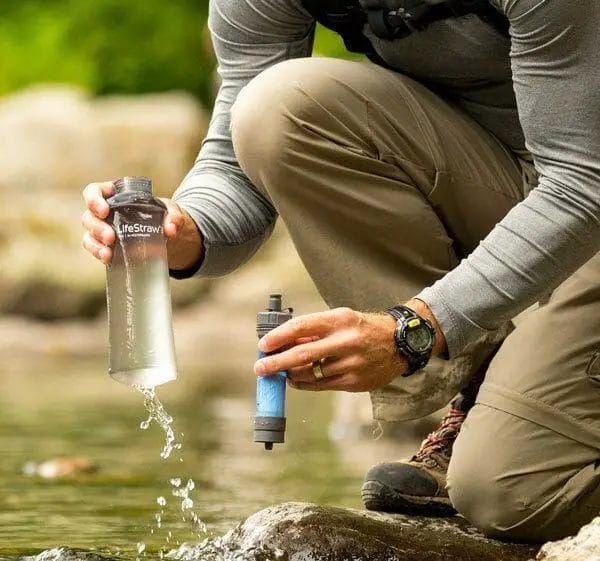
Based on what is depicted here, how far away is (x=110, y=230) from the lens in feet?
8.68

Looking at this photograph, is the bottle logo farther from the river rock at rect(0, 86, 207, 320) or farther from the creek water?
the river rock at rect(0, 86, 207, 320)

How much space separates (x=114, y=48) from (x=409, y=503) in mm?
14645

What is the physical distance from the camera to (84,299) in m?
12.1

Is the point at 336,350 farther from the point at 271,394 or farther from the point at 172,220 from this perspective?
the point at 172,220

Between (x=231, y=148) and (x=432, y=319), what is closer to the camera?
(x=432, y=319)

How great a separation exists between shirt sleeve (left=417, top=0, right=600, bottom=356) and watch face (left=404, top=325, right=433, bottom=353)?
0.16 feet

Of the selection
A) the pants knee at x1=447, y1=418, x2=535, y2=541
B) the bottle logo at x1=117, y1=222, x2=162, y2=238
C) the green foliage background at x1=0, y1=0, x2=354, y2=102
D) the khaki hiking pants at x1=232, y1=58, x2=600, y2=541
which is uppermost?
the bottle logo at x1=117, y1=222, x2=162, y2=238

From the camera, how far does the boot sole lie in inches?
123

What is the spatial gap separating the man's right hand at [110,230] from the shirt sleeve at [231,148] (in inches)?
1.4

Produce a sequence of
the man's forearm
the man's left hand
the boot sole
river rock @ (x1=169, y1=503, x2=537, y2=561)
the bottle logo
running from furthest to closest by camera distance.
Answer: the boot sole
the man's forearm
river rock @ (x1=169, y1=503, x2=537, y2=561)
the bottle logo
the man's left hand

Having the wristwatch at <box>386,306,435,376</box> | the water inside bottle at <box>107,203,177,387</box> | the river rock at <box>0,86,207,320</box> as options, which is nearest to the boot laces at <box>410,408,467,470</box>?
the wristwatch at <box>386,306,435,376</box>

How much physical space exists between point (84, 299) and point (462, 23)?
Answer: 9.42 meters

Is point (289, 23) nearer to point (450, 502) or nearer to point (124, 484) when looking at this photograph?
point (450, 502)

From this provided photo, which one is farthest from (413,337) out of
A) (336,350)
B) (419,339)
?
(336,350)
